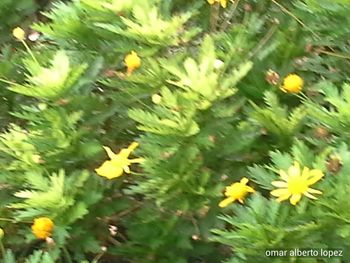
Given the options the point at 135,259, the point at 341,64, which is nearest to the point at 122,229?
the point at 135,259

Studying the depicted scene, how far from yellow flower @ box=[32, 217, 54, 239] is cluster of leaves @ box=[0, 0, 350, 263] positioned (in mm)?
18

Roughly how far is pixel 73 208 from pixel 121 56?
38cm

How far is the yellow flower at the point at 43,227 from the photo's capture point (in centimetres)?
148

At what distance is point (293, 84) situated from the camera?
1.57 meters

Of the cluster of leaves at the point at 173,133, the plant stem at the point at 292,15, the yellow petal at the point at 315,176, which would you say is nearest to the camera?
the yellow petal at the point at 315,176

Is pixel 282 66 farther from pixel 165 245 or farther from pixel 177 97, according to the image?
pixel 165 245

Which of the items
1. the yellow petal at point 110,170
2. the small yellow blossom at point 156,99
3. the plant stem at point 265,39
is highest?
the plant stem at point 265,39

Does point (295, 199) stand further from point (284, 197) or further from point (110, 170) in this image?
point (110, 170)

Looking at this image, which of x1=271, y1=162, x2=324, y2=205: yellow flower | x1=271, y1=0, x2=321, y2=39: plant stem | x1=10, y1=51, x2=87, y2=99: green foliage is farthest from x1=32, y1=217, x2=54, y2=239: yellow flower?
x1=271, y1=0, x2=321, y2=39: plant stem

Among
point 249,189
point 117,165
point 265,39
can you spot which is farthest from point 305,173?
point 265,39

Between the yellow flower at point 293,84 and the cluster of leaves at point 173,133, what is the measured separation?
0.11 ft

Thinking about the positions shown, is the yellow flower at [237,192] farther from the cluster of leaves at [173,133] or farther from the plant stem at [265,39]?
the plant stem at [265,39]

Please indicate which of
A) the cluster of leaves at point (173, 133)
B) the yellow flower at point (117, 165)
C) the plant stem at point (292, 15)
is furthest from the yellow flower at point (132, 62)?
the plant stem at point (292, 15)

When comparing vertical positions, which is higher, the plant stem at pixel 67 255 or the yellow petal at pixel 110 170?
the yellow petal at pixel 110 170
